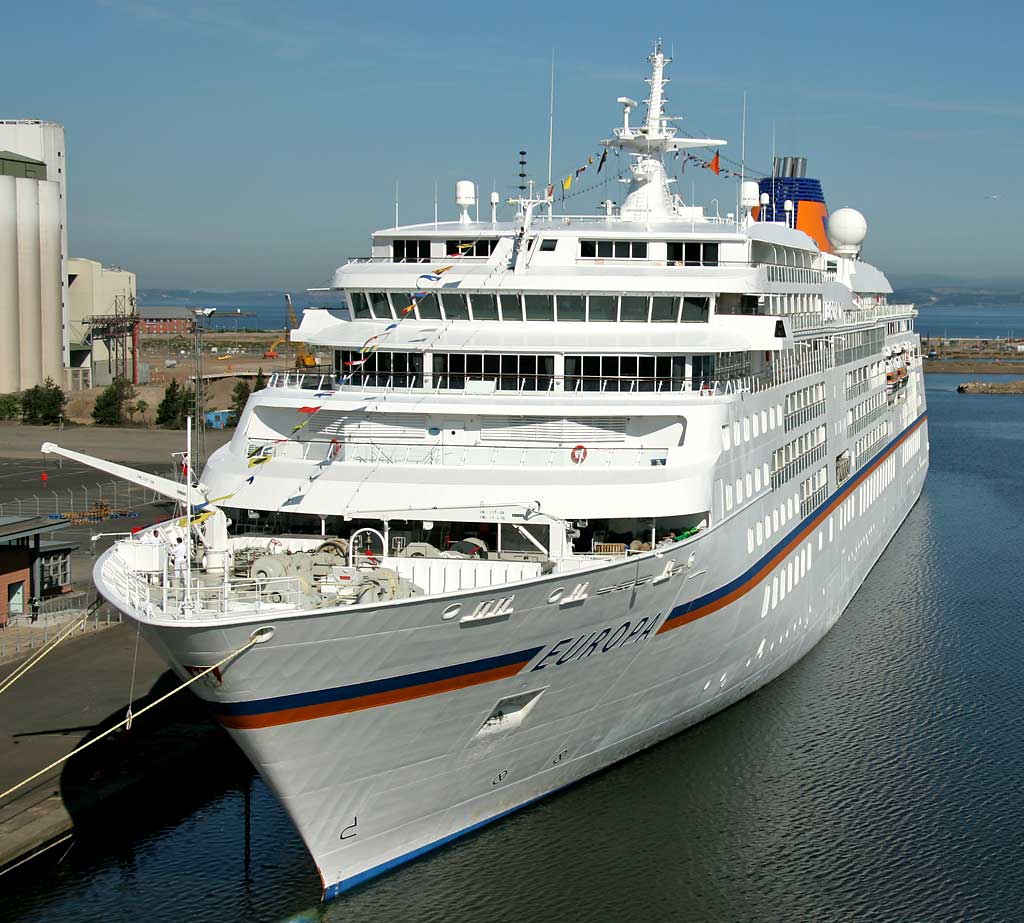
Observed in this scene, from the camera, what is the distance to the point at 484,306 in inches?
878

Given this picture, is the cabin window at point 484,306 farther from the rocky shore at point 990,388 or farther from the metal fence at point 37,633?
the rocky shore at point 990,388

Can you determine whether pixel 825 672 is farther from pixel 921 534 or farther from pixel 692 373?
pixel 921 534

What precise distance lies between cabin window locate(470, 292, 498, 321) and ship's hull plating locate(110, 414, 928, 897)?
5.37 m

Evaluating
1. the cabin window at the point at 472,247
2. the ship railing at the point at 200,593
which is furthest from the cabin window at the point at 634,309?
the ship railing at the point at 200,593

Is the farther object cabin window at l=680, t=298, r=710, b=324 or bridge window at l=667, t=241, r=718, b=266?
bridge window at l=667, t=241, r=718, b=266

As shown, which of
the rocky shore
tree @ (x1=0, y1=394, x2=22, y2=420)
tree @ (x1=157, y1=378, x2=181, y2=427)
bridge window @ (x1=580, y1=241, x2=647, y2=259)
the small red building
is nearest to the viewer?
bridge window @ (x1=580, y1=241, x2=647, y2=259)

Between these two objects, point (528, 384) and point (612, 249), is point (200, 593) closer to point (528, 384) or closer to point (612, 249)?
point (528, 384)

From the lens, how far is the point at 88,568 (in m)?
36.2

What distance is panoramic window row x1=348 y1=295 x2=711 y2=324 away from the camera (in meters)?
22.1

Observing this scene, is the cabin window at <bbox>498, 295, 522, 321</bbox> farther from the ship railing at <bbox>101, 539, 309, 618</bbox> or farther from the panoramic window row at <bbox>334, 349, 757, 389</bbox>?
the ship railing at <bbox>101, 539, 309, 618</bbox>

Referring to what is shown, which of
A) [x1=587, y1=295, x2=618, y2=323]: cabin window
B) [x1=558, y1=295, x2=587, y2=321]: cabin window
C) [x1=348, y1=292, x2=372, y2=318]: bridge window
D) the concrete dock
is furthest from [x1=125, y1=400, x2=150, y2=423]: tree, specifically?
[x1=587, y1=295, x2=618, y2=323]: cabin window

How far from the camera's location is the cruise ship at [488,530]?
1608 cm

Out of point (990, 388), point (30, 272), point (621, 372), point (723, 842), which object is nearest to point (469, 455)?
point (621, 372)

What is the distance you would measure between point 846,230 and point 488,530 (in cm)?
3392
